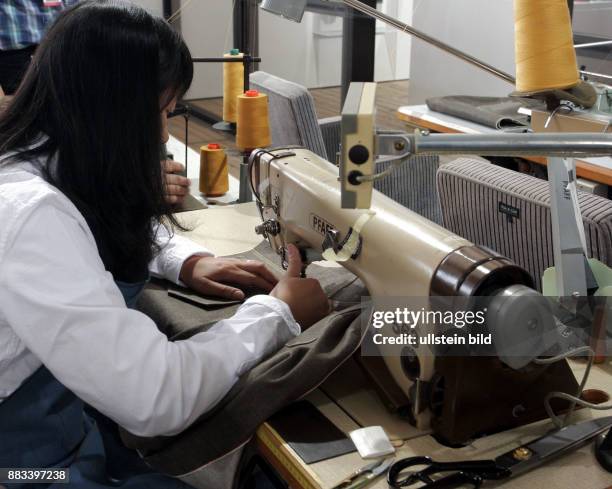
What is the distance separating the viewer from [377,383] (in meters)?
0.92

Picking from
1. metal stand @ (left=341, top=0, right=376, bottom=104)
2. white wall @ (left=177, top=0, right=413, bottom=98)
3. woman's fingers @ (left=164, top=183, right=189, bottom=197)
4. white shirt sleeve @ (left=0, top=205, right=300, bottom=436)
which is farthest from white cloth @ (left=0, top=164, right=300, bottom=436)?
white wall @ (left=177, top=0, right=413, bottom=98)

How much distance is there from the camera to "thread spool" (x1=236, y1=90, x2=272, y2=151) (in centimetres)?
182

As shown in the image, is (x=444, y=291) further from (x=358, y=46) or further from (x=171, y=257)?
(x=358, y=46)

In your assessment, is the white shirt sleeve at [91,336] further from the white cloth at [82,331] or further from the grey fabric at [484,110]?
the grey fabric at [484,110]

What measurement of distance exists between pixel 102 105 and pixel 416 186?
4.23 feet

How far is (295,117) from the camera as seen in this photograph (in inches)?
66.5

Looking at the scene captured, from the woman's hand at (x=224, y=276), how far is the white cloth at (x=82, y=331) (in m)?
0.30

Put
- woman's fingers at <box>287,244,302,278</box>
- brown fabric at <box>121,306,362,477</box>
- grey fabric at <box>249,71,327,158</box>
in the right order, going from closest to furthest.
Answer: brown fabric at <box>121,306,362,477</box>
woman's fingers at <box>287,244,302,278</box>
grey fabric at <box>249,71,327,158</box>

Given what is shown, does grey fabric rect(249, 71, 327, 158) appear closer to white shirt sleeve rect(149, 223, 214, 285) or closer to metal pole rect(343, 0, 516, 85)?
white shirt sleeve rect(149, 223, 214, 285)

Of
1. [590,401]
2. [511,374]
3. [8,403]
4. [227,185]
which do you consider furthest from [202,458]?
[227,185]

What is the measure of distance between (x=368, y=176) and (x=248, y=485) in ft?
1.85

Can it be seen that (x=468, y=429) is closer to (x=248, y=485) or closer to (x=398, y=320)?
(x=398, y=320)

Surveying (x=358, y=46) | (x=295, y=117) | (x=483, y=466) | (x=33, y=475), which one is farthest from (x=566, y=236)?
(x=358, y=46)

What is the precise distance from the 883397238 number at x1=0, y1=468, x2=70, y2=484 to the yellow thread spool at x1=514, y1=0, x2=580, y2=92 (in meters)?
0.78
